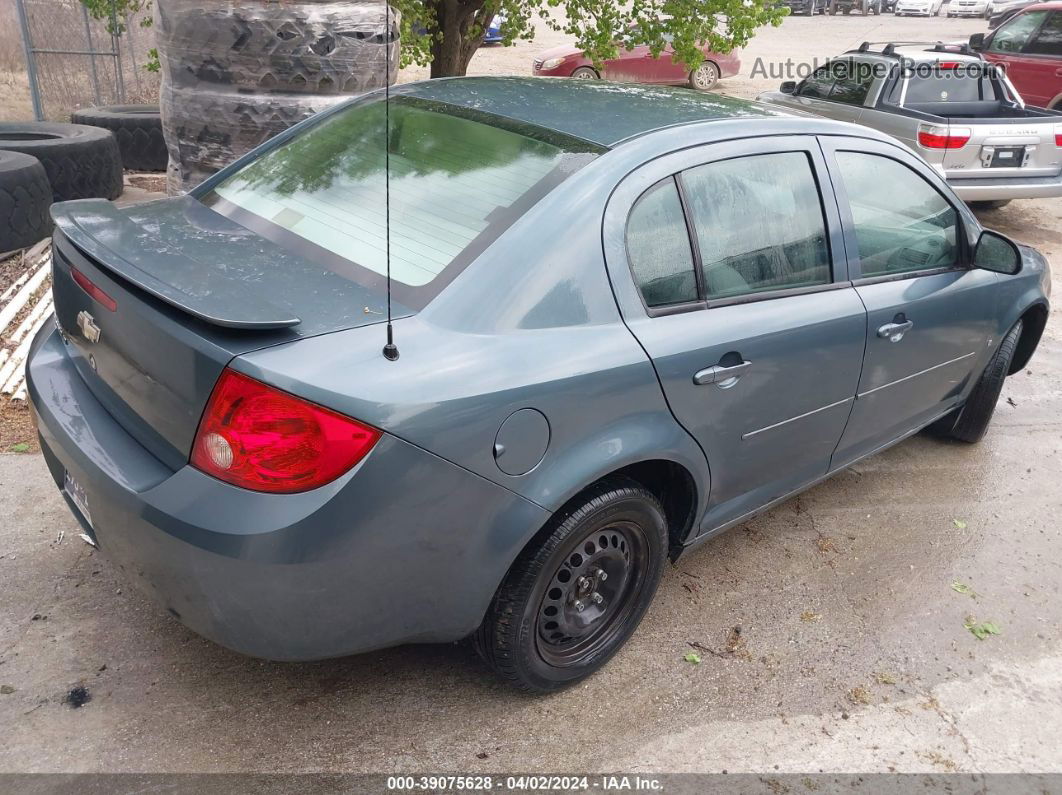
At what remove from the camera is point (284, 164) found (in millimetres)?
3035

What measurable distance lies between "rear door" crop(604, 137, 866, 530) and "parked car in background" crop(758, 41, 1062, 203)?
5.09m

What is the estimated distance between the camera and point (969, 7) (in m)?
31.1

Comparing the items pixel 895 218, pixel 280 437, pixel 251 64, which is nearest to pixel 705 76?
pixel 251 64

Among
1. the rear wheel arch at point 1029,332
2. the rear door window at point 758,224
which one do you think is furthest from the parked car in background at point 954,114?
the rear door window at point 758,224

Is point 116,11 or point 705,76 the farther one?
point 705,76

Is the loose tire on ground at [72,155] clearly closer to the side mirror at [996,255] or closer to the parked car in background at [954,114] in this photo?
the parked car in background at [954,114]

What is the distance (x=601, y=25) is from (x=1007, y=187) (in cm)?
407

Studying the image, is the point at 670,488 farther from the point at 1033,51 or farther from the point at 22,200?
the point at 1033,51

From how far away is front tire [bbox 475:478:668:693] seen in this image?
8.02 feet

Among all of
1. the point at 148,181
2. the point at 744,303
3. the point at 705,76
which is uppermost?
the point at 744,303

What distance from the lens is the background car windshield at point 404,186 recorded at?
2.44 meters

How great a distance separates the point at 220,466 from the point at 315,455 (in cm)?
25

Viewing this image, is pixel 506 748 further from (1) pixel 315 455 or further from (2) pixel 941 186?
(2) pixel 941 186

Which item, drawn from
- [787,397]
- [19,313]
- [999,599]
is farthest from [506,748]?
[19,313]
